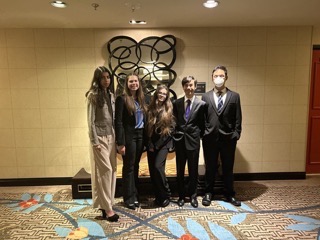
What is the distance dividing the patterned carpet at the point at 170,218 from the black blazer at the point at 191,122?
0.74 m

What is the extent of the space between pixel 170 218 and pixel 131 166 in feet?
2.16

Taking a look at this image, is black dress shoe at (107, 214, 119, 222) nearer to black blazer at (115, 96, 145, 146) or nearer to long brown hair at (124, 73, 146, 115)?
black blazer at (115, 96, 145, 146)

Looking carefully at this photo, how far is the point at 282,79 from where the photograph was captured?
3.51 m

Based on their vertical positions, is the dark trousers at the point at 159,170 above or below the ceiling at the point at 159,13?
below

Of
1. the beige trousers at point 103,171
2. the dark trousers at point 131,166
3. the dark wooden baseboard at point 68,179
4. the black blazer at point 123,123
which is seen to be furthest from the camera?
the dark wooden baseboard at point 68,179

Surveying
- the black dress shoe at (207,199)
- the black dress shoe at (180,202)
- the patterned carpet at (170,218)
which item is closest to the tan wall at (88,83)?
the patterned carpet at (170,218)

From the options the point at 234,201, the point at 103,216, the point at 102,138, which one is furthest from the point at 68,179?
the point at 234,201

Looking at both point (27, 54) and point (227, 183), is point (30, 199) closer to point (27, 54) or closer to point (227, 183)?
point (27, 54)

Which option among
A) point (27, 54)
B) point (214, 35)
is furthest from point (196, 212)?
point (27, 54)

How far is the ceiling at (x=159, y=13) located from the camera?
2.40 m

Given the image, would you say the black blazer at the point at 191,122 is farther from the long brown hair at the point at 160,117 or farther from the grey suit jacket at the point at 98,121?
the grey suit jacket at the point at 98,121

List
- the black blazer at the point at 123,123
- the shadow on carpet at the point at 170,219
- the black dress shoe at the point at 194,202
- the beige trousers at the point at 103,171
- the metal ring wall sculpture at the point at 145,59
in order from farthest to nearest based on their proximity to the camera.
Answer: the metal ring wall sculpture at the point at 145,59
the black dress shoe at the point at 194,202
the black blazer at the point at 123,123
the beige trousers at the point at 103,171
the shadow on carpet at the point at 170,219

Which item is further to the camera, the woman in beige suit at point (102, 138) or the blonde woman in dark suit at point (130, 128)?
the blonde woman in dark suit at point (130, 128)

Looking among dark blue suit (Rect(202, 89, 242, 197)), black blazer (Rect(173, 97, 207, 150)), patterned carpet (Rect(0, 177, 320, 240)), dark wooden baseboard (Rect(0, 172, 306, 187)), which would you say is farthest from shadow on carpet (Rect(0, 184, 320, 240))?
black blazer (Rect(173, 97, 207, 150))
